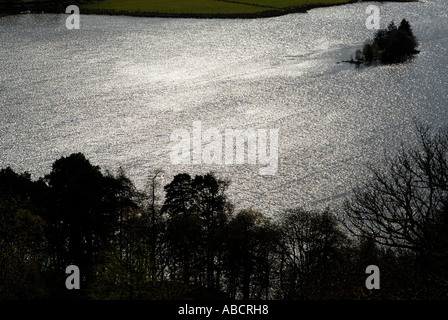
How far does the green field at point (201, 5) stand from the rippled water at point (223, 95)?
936cm

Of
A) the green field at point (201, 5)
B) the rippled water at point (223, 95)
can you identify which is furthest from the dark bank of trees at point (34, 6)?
the rippled water at point (223, 95)

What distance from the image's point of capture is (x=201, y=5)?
136750 millimetres

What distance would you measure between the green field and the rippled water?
9.36 metres

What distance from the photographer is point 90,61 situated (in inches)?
3757

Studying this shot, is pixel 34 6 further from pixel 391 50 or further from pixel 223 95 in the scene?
pixel 391 50

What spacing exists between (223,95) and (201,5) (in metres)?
62.9

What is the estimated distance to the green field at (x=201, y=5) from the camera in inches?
5187

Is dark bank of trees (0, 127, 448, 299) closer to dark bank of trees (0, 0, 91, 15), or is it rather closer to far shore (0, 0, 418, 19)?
far shore (0, 0, 418, 19)

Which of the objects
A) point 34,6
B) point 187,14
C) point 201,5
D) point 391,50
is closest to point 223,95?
point 391,50

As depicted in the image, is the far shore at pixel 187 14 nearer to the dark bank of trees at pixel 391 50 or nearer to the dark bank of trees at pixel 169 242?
the dark bank of trees at pixel 391 50

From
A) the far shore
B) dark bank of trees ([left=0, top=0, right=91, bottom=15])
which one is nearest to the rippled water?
the far shore

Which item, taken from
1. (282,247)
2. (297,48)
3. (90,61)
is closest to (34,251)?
(282,247)

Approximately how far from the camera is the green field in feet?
432

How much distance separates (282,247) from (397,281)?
1349cm
